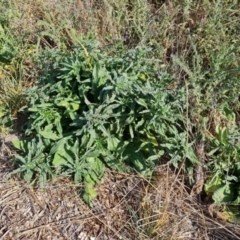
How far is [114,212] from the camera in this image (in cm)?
235

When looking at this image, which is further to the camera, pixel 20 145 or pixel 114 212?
Result: pixel 20 145

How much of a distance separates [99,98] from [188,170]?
69 cm

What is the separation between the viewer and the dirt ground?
7.32 ft

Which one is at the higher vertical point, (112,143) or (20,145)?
(112,143)

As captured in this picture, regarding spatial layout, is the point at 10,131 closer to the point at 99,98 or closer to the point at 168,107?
the point at 99,98

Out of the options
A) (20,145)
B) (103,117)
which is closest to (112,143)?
(103,117)

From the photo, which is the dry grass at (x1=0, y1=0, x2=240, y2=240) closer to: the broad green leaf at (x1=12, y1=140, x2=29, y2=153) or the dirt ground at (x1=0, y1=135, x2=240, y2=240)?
the dirt ground at (x1=0, y1=135, x2=240, y2=240)

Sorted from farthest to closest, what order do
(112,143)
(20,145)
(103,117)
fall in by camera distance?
1. (20,145)
2. (112,143)
3. (103,117)

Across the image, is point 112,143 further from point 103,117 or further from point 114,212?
point 114,212

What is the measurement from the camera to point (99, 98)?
247 centimetres

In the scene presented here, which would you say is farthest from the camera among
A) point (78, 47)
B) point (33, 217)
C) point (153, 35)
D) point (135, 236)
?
point (153, 35)

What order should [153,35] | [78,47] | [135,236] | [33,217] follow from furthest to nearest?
[153,35] < [78,47] < [33,217] < [135,236]

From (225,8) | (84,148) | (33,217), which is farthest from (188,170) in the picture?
(225,8)

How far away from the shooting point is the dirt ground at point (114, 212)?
2.23 meters
